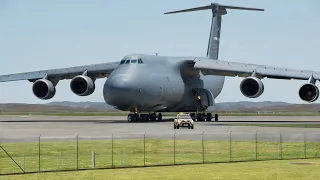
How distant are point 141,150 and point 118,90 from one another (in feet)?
75.0

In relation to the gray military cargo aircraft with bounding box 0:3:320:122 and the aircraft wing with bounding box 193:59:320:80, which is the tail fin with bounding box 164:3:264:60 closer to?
the gray military cargo aircraft with bounding box 0:3:320:122

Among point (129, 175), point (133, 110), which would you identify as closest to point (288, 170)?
point (129, 175)

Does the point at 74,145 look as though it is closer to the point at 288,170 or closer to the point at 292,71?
the point at 288,170

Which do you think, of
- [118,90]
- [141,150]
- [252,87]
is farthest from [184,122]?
[141,150]

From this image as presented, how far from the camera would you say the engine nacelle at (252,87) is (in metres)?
53.2

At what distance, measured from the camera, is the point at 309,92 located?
173 feet

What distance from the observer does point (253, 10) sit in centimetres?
7081

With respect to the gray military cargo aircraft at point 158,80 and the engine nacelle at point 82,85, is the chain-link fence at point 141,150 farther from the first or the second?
the engine nacelle at point 82,85

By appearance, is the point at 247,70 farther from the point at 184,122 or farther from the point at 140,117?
the point at 184,122

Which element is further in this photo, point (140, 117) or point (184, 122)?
point (140, 117)

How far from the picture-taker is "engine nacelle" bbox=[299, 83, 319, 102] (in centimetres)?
5238

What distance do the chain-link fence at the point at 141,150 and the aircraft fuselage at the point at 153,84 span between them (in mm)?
16345

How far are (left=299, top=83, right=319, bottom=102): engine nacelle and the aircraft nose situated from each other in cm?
1429

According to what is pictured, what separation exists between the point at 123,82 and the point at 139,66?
3.60m
